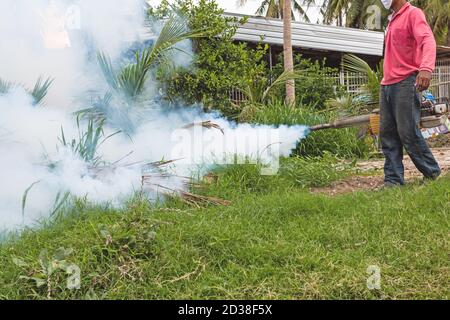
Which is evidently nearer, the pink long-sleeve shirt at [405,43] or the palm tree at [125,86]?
the pink long-sleeve shirt at [405,43]

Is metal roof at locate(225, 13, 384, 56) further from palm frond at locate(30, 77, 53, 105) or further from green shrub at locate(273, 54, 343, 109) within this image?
palm frond at locate(30, 77, 53, 105)

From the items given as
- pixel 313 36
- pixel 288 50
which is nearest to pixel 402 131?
pixel 288 50

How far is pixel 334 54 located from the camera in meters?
12.3

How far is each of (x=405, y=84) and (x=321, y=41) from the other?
724 centimetres

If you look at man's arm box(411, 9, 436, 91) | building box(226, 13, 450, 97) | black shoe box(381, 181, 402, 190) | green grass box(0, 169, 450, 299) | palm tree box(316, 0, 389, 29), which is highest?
palm tree box(316, 0, 389, 29)

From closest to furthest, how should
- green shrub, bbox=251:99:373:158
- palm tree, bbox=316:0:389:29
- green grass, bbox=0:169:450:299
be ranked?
green grass, bbox=0:169:450:299, green shrub, bbox=251:99:373:158, palm tree, bbox=316:0:389:29

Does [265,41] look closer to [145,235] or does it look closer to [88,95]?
[88,95]

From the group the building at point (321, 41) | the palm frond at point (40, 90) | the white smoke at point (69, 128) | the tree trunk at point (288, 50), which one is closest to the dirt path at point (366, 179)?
the white smoke at point (69, 128)

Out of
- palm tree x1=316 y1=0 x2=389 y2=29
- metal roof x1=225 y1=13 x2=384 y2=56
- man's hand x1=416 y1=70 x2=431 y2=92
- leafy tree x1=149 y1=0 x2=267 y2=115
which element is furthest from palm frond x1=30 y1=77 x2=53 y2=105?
palm tree x1=316 y1=0 x2=389 y2=29

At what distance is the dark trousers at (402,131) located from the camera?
163 inches

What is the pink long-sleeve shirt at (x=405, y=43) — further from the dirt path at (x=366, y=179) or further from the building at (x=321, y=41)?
the building at (x=321, y=41)

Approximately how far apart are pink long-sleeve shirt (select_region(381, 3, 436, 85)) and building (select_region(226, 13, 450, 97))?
4.74 m

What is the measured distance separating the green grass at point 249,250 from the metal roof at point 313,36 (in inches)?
218

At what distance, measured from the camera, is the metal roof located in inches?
371
